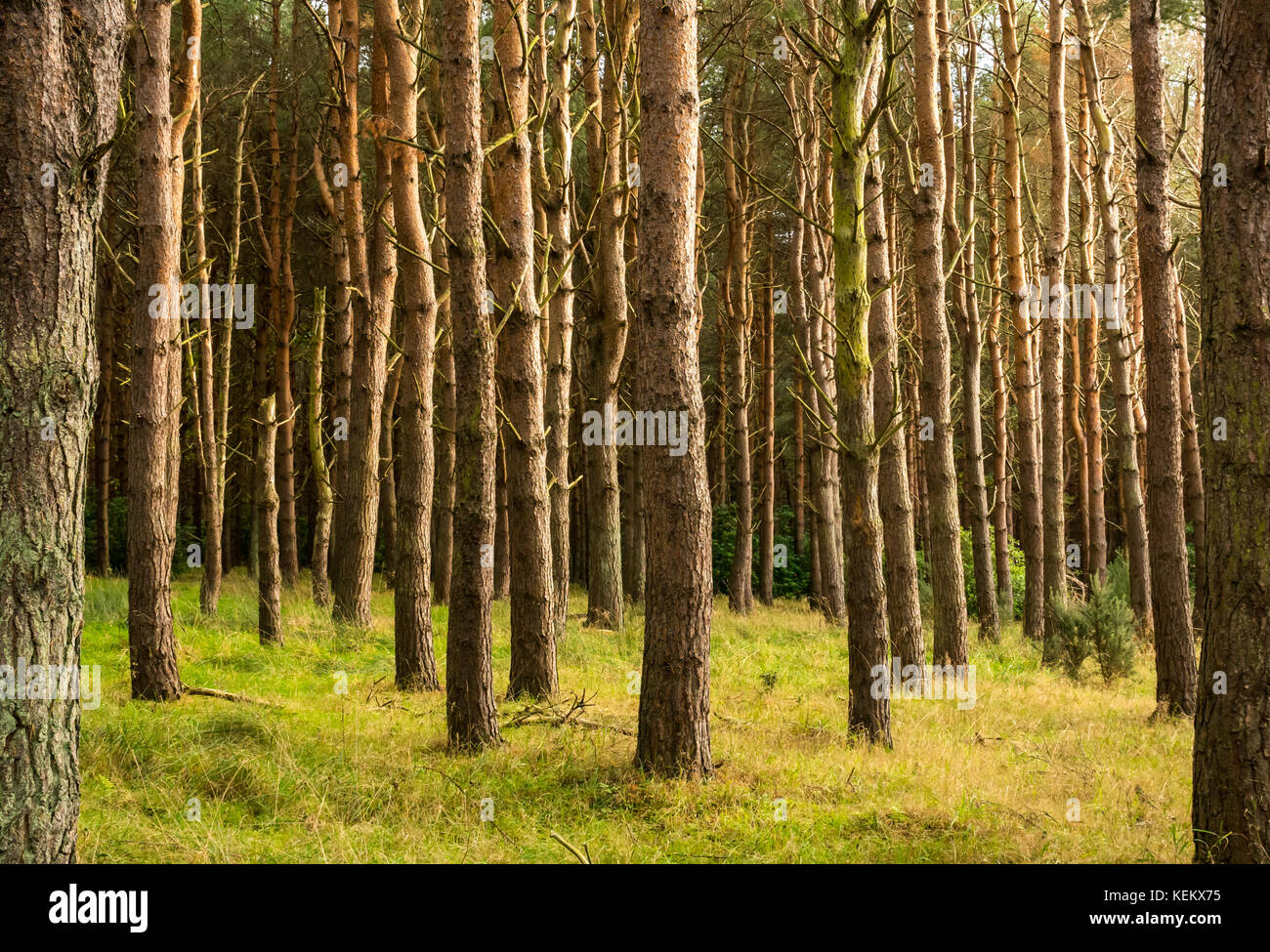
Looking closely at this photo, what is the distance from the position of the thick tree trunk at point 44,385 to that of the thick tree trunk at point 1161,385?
7462 mm

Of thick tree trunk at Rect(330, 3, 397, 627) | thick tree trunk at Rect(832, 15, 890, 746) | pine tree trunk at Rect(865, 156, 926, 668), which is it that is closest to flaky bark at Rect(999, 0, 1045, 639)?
pine tree trunk at Rect(865, 156, 926, 668)

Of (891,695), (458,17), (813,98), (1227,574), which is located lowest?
(891,695)

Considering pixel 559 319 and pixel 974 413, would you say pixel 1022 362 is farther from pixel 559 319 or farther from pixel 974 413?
pixel 559 319

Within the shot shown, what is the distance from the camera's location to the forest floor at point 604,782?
4.77m

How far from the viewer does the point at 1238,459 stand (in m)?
4.00

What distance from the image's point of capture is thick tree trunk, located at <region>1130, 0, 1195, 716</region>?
7828mm

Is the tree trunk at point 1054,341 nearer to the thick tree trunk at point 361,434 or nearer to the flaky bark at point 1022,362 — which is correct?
the flaky bark at point 1022,362

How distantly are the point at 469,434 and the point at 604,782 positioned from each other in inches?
95.0

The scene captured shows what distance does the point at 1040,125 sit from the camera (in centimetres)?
1908

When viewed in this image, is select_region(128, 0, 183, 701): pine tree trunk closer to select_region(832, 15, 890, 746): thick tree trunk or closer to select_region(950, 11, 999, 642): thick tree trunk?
select_region(832, 15, 890, 746): thick tree trunk

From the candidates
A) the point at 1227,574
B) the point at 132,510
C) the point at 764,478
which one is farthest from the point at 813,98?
the point at 1227,574

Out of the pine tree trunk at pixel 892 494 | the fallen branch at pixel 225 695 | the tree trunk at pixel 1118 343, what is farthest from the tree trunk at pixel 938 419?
the fallen branch at pixel 225 695
